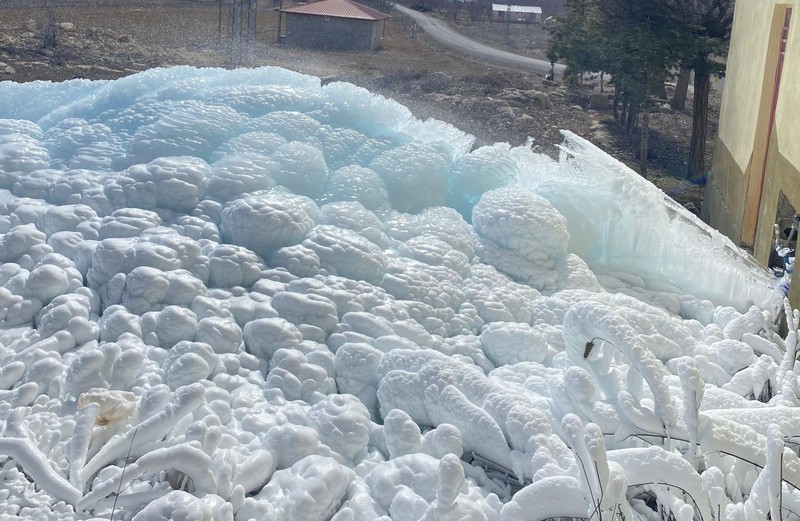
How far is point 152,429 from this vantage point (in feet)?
11.2

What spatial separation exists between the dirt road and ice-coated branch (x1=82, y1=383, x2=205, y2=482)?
76.7 ft

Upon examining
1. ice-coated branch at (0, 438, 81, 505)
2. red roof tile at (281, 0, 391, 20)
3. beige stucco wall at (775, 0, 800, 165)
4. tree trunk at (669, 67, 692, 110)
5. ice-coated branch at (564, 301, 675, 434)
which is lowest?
ice-coated branch at (0, 438, 81, 505)

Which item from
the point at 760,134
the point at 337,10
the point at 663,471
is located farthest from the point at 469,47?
the point at 663,471

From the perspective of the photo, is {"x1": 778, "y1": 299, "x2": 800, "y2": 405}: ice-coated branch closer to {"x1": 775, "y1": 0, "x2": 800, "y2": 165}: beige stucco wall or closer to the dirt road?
{"x1": 775, "y1": 0, "x2": 800, "y2": 165}: beige stucco wall

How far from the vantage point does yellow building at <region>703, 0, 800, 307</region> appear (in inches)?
259

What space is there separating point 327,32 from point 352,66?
2565 millimetres

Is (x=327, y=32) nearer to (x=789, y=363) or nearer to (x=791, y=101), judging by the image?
(x=791, y=101)

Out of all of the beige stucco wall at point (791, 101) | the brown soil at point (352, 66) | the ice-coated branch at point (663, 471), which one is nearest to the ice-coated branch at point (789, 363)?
the ice-coated branch at point (663, 471)

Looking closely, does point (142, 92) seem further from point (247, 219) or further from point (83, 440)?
point (83, 440)

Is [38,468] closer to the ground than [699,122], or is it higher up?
closer to the ground

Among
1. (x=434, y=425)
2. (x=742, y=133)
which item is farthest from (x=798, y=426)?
(x=742, y=133)

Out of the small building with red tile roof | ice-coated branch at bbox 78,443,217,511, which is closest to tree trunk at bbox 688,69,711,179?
the small building with red tile roof

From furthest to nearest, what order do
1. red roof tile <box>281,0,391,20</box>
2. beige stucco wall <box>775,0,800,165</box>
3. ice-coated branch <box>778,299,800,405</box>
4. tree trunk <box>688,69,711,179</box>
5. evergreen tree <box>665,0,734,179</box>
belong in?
red roof tile <box>281,0,391,20</box>, tree trunk <box>688,69,711,179</box>, evergreen tree <box>665,0,734,179</box>, beige stucco wall <box>775,0,800,165</box>, ice-coated branch <box>778,299,800,405</box>

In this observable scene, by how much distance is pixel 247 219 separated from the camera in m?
4.69
